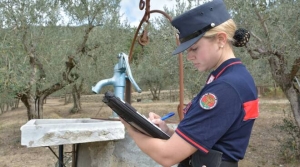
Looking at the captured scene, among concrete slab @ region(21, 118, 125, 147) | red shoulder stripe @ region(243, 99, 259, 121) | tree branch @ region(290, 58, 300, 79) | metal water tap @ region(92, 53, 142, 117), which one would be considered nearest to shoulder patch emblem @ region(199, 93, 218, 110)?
red shoulder stripe @ region(243, 99, 259, 121)

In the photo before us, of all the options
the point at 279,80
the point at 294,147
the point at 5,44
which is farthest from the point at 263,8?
the point at 5,44

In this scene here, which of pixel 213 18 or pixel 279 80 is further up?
pixel 213 18

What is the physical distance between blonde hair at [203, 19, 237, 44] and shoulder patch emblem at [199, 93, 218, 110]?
0.74 feet

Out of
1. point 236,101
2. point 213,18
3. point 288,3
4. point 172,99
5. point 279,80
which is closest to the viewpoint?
point 236,101

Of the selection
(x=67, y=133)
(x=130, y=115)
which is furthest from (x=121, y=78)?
(x=130, y=115)

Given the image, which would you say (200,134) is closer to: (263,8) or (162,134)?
(162,134)

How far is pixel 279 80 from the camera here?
548 centimetres

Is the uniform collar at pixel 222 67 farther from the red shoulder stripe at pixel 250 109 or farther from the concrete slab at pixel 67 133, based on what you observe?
the concrete slab at pixel 67 133

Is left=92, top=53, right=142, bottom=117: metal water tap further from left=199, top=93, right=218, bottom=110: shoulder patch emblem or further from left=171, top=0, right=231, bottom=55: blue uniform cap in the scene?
left=199, top=93, right=218, bottom=110: shoulder patch emblem

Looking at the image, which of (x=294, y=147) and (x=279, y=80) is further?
(x=294, y=147)

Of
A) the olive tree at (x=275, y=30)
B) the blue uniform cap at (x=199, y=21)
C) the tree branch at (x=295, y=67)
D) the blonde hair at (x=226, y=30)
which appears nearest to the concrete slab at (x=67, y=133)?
the blue uniform cap at (x=199, y=21)

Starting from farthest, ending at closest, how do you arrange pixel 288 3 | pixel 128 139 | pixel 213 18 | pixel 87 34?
pixel 87 34, pixel 288 3, pixel 128 139, pixel 213 18

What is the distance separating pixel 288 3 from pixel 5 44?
504cm

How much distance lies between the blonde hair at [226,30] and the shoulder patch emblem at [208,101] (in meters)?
0.22
